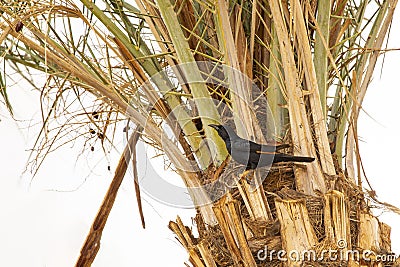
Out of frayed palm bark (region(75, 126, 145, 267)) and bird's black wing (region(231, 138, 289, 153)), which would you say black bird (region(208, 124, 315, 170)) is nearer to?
bird's black wing (region(231, 138, 289, 153))

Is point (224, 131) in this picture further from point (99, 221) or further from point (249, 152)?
point (99, 221)

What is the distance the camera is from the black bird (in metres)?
0.52

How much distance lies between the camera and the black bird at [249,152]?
1.69 feet

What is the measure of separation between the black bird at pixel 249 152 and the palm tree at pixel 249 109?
1cm

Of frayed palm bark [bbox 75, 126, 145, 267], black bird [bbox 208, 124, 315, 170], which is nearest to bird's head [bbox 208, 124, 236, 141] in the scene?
black bird [bbox 208, 124, 315, 170]

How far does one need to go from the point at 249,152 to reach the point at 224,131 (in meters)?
0.03

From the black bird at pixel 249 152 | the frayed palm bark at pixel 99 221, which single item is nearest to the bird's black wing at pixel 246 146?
the black bird at pixel 249 152

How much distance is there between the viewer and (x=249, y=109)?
0.54 meters

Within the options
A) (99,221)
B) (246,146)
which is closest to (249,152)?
(246,146)

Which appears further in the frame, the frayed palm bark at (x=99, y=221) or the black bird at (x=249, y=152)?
the frayed palm bark at (x=99, y=221)

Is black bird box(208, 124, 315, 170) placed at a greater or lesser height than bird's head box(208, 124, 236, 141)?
lesser

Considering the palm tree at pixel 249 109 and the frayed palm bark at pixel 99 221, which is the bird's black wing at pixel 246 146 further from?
the frayed palm bark at pixel 99 221

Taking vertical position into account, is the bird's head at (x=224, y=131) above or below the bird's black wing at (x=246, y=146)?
above

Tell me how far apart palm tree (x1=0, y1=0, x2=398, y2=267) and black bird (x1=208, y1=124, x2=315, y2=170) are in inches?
0.6
